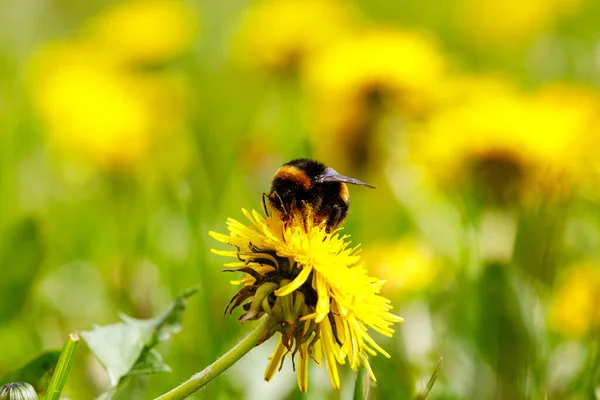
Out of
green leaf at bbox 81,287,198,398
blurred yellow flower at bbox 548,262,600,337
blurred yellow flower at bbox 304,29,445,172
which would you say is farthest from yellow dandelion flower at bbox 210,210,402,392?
blurred yellow flower at bbox 304,29,445,172

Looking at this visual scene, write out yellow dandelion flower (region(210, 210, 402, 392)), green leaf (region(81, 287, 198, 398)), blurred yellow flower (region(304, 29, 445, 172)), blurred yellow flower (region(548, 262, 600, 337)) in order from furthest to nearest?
blurred yellow flower (region(304, 29, 445, 172)) < blurred yellow flower (region(548, 262, 600, 337)) < green leaf (region(81, 287, 198, 398)) < yellow dandelion flower (region(210, 210, 402, 392))

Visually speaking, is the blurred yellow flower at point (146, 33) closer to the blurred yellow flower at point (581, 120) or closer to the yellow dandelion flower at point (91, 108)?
the yellow dandelion flower at point (91, 108)

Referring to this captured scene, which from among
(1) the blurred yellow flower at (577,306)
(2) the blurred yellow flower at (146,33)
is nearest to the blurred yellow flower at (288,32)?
(2) the blurred yellow flower at (146,33)

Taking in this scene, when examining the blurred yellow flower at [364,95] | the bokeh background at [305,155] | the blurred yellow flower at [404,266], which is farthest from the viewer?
the blurred yellow flower at [364,95]

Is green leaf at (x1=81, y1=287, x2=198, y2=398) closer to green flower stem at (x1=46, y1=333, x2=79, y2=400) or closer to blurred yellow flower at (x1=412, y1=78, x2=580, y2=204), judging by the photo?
green flower stem at (x1=46, y1=333, x2=79, y2=400)

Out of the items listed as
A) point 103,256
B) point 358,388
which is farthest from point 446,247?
point 358,388

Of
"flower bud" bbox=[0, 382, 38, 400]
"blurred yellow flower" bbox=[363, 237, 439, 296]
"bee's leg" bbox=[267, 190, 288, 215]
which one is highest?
"bee's leg" bbox=[267, 190, 288, 215]

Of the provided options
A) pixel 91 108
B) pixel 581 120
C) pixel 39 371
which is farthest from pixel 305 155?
pixel 91 108
